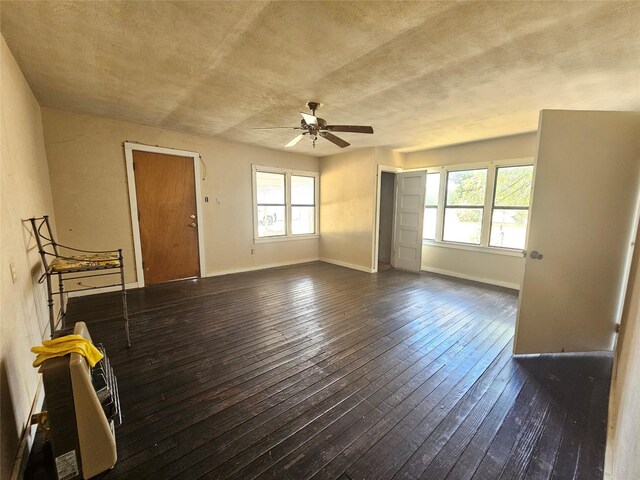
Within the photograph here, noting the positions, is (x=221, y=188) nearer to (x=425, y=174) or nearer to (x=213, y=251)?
(x=213, y=251)

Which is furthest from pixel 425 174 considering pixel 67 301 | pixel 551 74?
pixel 67 301

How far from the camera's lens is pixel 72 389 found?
125cm

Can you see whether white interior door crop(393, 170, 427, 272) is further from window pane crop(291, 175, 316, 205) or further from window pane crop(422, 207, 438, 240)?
window pane crop(291, 175, 316, 205)

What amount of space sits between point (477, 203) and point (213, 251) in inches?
193

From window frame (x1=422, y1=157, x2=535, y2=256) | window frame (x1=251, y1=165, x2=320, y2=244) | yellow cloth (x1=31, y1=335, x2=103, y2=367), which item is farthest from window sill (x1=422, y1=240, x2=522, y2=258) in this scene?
yellow cloth (x1=31, y1=335, x2=103, y2=367)

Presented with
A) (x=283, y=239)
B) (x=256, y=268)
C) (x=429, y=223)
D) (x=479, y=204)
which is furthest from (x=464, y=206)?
(x=256, y=268)

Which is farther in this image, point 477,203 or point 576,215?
point 477,203

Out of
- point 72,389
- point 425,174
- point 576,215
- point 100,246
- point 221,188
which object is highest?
point 425,174

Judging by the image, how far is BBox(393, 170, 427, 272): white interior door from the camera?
208 inches

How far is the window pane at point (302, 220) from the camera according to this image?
610 cm

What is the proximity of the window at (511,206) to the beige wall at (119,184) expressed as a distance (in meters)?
4.23

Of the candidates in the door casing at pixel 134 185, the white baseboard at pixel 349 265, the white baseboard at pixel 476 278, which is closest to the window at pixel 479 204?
the white baseboard at pixel 476 278

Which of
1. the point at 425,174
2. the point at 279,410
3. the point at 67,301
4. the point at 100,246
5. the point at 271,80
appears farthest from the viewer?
the point at 425,174

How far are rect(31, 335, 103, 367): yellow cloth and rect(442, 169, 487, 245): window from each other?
17.5 ft
